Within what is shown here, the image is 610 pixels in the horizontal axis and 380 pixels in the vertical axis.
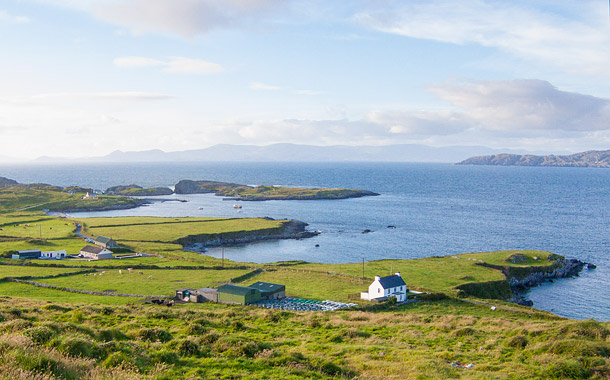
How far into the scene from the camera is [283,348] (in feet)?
75.0

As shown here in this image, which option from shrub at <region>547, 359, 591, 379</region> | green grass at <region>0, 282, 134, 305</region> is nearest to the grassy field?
green grass at <region>0, 282, 134, 305</region>

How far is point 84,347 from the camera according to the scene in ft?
51.2

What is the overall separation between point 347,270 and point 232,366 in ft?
187

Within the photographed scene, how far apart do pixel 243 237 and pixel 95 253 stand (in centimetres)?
3954

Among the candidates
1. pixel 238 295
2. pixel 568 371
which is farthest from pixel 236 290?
pixel 568 371

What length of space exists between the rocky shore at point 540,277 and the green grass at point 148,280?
43.8 meters

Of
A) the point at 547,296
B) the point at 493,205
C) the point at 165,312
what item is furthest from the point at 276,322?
the point at 493,205

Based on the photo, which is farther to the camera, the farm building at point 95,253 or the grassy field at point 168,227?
the grassy field at point 168,227

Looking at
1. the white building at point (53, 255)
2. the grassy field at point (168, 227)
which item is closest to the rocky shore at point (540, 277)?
the grassy field at point (168, 227)

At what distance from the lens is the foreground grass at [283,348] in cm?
1444

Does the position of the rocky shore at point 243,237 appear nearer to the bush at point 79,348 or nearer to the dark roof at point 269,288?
the dark roof at point 269,288

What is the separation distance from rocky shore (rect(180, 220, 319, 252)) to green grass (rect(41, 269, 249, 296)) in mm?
29152

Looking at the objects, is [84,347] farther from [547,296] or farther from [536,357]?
[547,296]

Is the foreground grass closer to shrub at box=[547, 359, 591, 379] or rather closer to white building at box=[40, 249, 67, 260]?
shrub at box=[547, 359, 591, 379]
